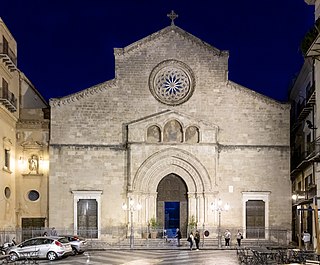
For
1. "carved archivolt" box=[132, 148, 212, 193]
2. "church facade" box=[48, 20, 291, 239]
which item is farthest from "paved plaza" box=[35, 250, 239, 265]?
"carved archivolt" box=[132, 148, 212, 193]

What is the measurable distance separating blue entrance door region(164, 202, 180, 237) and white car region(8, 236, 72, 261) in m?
11.2

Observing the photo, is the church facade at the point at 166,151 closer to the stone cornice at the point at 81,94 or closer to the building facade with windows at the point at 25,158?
the stone cornice at the point at 81,94

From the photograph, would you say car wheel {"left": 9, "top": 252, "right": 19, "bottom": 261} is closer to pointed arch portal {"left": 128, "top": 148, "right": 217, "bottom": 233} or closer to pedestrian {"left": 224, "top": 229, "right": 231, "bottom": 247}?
pointed arch portal {"left": 128, "top": 148, "right": 217, "bottom": 233}

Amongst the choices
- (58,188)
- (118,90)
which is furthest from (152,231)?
(118,90)

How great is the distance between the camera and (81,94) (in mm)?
42688

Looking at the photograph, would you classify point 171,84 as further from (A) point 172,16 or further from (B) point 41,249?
(B) point 41,249

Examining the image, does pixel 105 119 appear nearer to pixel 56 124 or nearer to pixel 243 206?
pixel 56 124

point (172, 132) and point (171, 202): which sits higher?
point (172, 132)

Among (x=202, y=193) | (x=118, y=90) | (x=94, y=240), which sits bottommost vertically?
(x=94, y=240)

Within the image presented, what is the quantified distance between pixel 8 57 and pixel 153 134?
9920 mm

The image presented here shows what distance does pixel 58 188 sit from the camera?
42.1 meters

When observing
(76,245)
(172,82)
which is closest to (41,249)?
(76,245)

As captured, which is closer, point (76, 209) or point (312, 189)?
point (312, 189)

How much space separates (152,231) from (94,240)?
355cm
